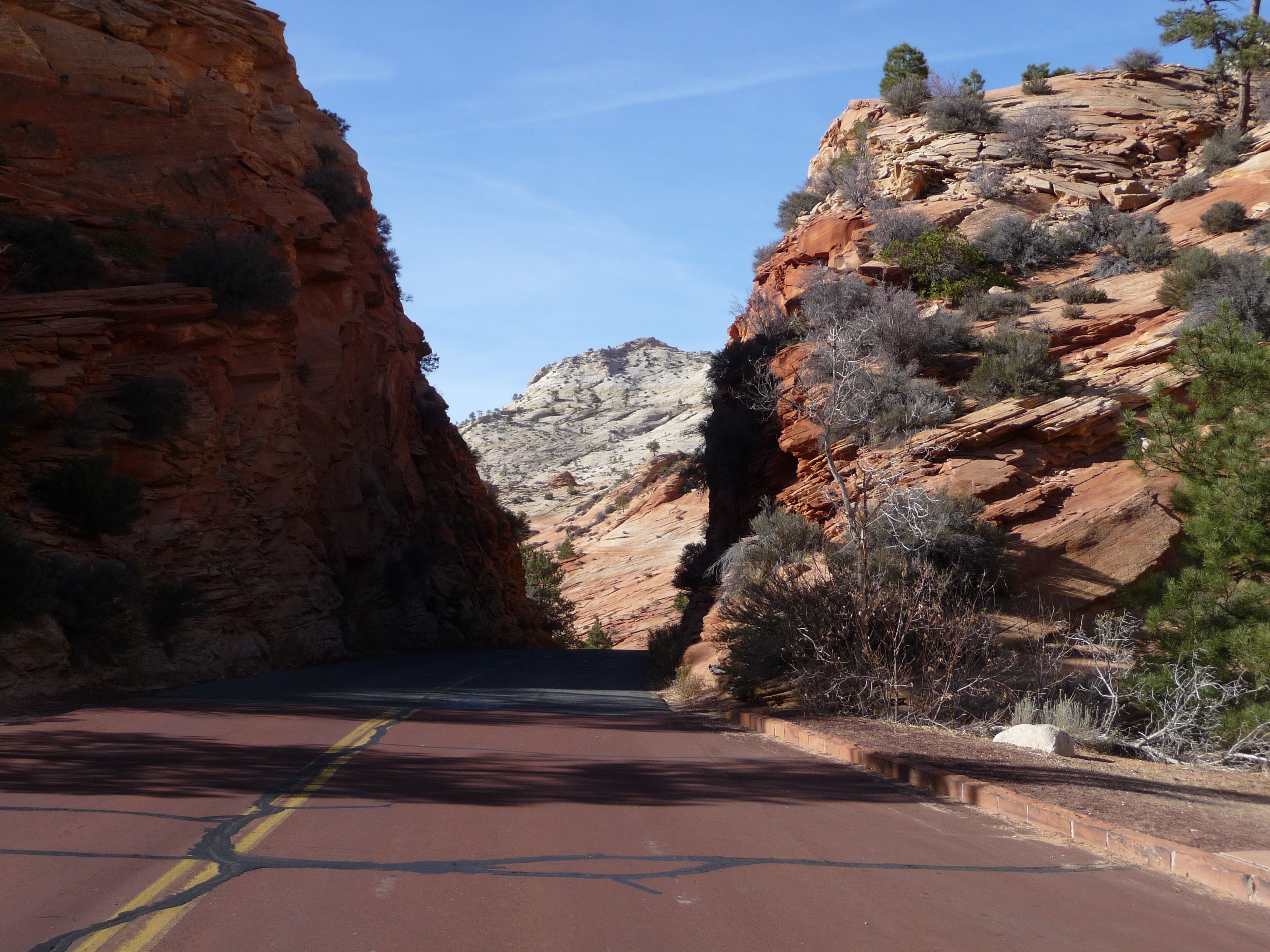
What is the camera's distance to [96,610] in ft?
55.4

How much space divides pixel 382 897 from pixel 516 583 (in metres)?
42.8

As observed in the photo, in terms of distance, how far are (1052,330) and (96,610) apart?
19973 mm

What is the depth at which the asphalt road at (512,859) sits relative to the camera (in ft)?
15.5

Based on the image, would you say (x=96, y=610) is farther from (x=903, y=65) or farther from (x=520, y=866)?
(x=903, y=65)

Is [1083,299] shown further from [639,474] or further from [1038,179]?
[639,474]

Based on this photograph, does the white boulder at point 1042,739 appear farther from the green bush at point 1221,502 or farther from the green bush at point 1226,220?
the green bush at point 1226,220

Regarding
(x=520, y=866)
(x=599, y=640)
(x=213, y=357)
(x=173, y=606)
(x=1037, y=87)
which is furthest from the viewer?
(x=599, y=640)

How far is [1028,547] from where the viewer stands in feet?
57.7

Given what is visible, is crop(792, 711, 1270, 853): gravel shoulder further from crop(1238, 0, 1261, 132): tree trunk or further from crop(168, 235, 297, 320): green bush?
crop(1238, 0, 1261, 132): tree trunk

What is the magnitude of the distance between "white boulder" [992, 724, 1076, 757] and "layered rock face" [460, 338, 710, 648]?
2287 centimetres

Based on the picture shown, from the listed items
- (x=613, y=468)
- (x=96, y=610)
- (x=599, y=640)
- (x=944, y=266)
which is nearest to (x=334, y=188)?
(x=944, y=266)

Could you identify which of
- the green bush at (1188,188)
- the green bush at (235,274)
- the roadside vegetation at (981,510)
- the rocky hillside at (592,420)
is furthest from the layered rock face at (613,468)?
the green bush at (1188,188)

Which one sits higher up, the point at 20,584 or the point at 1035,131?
the point at 1035,131

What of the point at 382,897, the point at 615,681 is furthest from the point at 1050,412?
the point at 382,897
